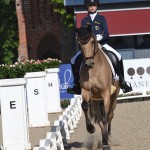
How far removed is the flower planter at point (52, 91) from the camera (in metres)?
26.8

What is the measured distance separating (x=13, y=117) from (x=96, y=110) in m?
1.78

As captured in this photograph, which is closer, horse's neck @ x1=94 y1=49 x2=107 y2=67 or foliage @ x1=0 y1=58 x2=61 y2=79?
horse's neck @ x1=94 y1=49 x2=107 y2=67

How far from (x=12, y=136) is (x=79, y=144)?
5.10 feet

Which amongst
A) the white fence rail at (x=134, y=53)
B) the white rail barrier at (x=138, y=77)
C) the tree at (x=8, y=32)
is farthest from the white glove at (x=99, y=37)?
the tree at (x=8, y=32)

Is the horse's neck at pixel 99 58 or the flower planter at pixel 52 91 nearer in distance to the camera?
the horse's neck at pixel 99 58

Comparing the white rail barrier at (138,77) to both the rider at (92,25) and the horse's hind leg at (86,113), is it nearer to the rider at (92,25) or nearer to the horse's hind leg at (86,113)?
the rider at (92,25)

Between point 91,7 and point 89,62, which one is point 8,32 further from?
point 89,62

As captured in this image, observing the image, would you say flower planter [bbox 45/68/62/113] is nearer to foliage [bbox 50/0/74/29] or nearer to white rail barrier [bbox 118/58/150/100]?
white rail barrier [bbox 118/58/150/100]

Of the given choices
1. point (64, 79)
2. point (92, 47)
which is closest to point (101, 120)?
point (92, 47)

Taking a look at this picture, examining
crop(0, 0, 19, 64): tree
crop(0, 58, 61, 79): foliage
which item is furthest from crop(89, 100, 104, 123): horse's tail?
crop(0, 0, 19, 64): tree

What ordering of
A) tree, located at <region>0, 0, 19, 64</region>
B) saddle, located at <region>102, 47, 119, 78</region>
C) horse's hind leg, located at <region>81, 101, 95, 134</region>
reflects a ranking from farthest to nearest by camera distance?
tree, located at <region>0, 0, 19, 64</region> < saddle, located at <region>102, 47, 119, 78</region> < horse's hind leg, located at <region>81, 101, 95, 134</region>

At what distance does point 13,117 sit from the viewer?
15.0 meters

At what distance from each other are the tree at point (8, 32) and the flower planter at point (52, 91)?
20.0 metres

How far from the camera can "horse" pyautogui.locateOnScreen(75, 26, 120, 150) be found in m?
13.3
